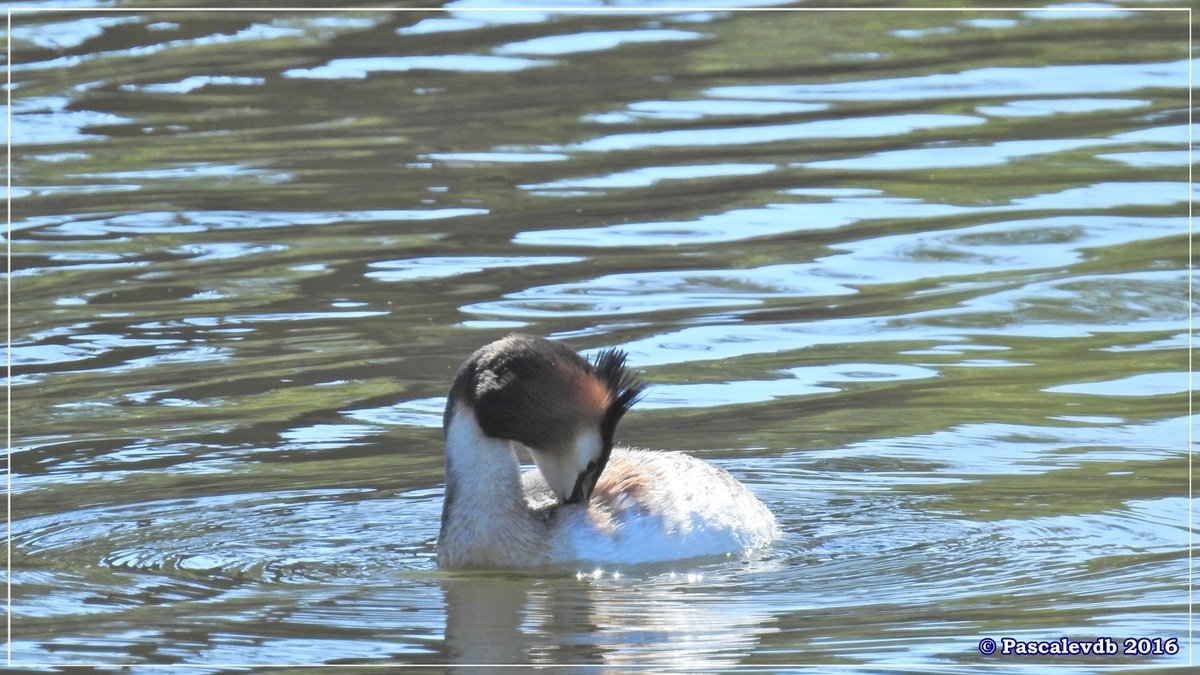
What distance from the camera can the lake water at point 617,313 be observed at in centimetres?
783

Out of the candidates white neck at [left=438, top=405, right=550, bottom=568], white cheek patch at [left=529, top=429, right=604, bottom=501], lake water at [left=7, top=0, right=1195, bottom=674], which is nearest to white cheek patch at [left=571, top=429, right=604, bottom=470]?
white cheek patch at [left=529, top=429, right=604, bottom=501]

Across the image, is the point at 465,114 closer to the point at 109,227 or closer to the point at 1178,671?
the point at 109,227

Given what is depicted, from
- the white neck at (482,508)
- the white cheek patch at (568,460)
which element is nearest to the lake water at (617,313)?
the white neck at (482,508)

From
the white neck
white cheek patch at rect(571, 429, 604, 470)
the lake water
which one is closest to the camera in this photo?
the lake water

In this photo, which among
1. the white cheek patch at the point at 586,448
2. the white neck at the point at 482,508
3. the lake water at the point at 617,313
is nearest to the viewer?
the lake water at the point at 617,313

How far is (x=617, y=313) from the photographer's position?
1223cm

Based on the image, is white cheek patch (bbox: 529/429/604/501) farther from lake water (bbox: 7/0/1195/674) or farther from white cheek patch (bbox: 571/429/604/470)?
lake water (bbox: 7/0/1195/674)

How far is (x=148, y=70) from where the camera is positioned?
18.6 metres

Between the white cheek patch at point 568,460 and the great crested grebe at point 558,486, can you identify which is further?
the white cheek patch at point 568,460

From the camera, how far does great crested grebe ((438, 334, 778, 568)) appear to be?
27.8 feet

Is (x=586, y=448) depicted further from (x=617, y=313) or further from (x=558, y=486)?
(x=617, y=313)

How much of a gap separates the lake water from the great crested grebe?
0.16 metres

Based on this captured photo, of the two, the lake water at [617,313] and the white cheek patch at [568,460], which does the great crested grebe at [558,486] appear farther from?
the lake water at [617,313]

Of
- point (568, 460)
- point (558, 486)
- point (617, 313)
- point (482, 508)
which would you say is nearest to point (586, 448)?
point (568, 460)
